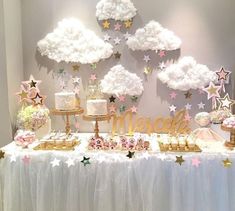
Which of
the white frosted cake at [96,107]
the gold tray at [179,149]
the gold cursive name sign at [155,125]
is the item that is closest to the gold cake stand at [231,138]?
the gold tray at [179,149]

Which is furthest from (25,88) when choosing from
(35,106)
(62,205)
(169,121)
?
(169,121)

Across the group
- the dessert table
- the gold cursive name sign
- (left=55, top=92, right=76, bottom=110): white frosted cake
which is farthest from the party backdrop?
the dessert table

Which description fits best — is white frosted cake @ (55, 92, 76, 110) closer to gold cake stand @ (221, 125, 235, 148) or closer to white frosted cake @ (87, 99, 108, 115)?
white frosted cake @ (87, 99, 108, 115)

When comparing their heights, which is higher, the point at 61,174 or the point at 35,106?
the point at 35,106

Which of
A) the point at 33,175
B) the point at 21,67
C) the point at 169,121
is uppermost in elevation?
the point at 21,67

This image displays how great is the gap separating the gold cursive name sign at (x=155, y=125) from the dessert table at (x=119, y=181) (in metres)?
0.41

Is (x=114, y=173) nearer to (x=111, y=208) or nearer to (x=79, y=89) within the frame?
(x=111, y=208)

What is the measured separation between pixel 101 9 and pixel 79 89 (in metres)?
0.68

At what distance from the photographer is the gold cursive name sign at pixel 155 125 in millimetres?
2396

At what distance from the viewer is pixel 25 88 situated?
2.46 m

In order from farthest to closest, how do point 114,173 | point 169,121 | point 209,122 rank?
1. point 169,121
2. point 209,122
3. point 114,173

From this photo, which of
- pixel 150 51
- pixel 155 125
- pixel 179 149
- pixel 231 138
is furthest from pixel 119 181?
pixel 150 51

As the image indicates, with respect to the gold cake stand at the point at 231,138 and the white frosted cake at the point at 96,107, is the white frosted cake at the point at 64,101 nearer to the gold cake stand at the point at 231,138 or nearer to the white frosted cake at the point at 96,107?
the white frosted cake at the point at 96,107

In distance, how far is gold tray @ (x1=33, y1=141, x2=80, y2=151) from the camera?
2.06 meters
